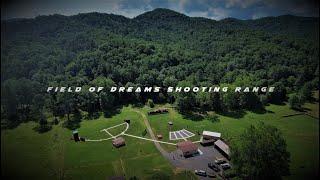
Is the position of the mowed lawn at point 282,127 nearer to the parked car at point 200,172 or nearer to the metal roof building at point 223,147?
the metal roof building at point 223,147

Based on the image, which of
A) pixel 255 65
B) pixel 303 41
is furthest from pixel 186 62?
pixel 303 41

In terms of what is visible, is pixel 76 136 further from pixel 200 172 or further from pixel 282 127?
pixel 282 127

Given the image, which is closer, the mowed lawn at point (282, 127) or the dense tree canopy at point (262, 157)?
the dense tree canopy at point (262, 157)

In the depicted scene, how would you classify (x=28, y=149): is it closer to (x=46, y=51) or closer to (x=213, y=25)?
(x=46, y=51)

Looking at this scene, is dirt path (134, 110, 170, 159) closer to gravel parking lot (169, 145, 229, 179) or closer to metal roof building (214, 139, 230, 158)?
gravel parking lot (169, 145, 229, 179)

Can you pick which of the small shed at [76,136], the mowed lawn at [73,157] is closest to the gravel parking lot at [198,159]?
the mowed lawn at [73,157]
